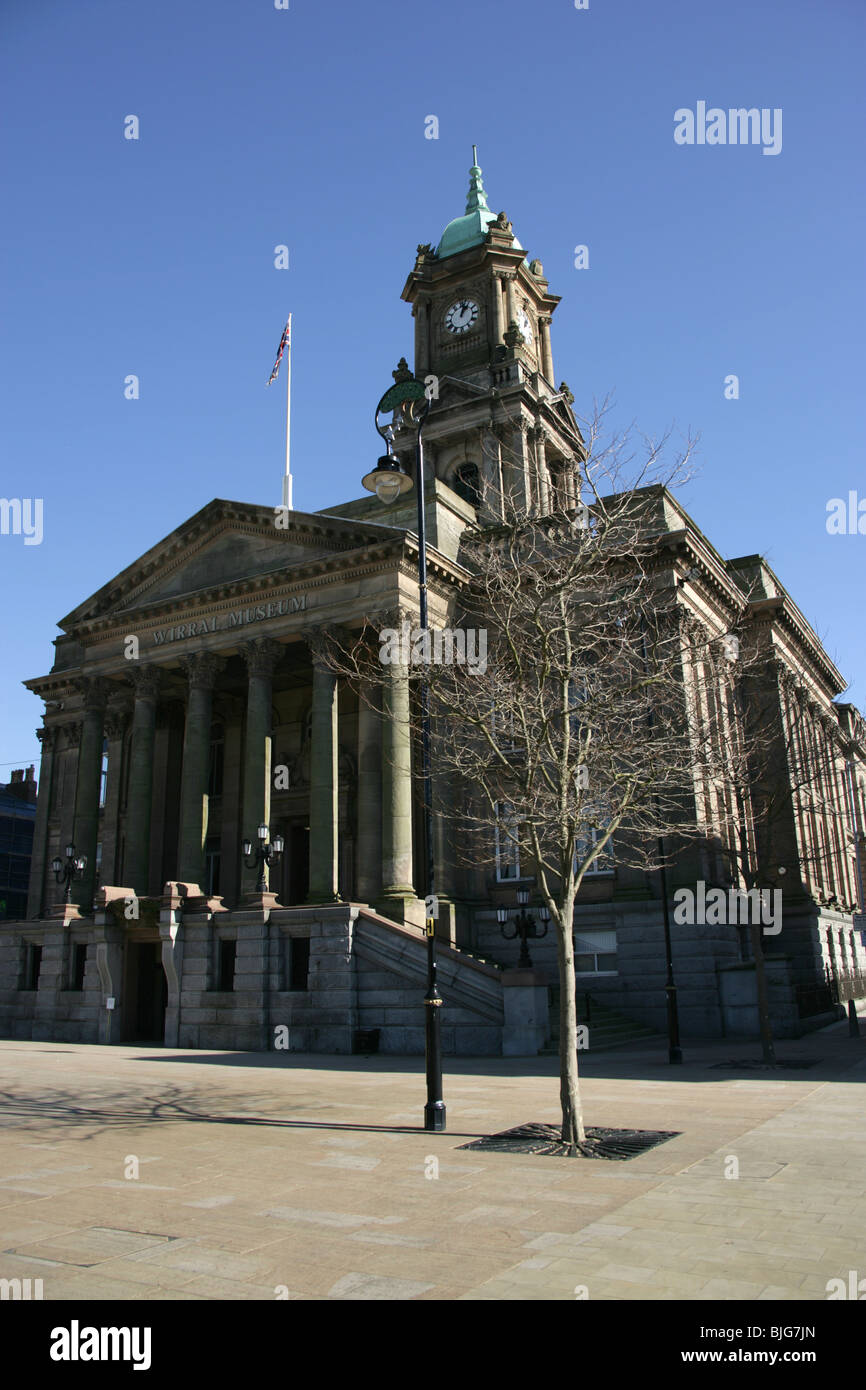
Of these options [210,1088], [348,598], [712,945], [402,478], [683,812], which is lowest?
[210,1088]

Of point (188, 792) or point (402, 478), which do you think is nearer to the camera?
point (402, 478)

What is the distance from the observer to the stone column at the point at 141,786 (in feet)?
122

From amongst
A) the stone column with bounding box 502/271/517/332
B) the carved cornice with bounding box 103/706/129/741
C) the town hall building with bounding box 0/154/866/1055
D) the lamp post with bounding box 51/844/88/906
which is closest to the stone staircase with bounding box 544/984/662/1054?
the town hall building with bounding box 0/154/866/1055

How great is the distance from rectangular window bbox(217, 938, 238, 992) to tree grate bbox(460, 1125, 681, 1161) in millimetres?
19164

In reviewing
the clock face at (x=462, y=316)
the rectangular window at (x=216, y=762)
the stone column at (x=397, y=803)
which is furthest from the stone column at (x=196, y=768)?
the clock face at (x=462, y=316)

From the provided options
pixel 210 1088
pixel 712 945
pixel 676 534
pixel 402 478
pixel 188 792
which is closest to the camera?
pixel 402 478

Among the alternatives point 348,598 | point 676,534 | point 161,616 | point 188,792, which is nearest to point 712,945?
point 676,534

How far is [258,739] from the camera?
34625 mm

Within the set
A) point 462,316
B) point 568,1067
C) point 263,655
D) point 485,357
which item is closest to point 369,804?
point 263,655

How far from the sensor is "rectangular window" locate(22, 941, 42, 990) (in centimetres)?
3647
